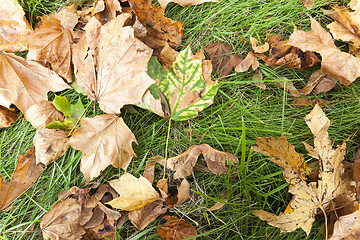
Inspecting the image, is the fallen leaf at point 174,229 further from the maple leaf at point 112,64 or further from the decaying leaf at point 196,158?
the maple leaf at point 112,64

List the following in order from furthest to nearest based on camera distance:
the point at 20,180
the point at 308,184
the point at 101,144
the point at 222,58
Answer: the point at 222,58 → the point at 20,180 → the point at 101,144 → the point at 308,184

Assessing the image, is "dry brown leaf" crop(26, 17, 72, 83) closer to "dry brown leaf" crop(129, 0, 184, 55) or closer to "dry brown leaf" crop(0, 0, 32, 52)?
"dry brown leaf" crop(0, 0, 32, 52)

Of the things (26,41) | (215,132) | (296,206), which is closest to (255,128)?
(215,132)

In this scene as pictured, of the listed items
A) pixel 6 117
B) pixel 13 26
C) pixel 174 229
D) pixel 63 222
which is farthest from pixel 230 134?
pixel 13 26

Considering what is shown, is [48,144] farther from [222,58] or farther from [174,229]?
[222,58]

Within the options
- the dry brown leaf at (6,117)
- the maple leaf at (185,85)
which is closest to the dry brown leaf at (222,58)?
the maple leaf at (185,85)

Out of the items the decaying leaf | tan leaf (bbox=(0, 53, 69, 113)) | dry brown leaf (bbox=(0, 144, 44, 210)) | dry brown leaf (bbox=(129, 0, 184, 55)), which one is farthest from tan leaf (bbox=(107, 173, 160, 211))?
dry brown leaf (bbox=(129, 0, 184, 55))

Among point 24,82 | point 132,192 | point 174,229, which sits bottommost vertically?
point 174,229

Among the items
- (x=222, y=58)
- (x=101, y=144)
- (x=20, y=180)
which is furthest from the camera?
(x=222, y=58)
